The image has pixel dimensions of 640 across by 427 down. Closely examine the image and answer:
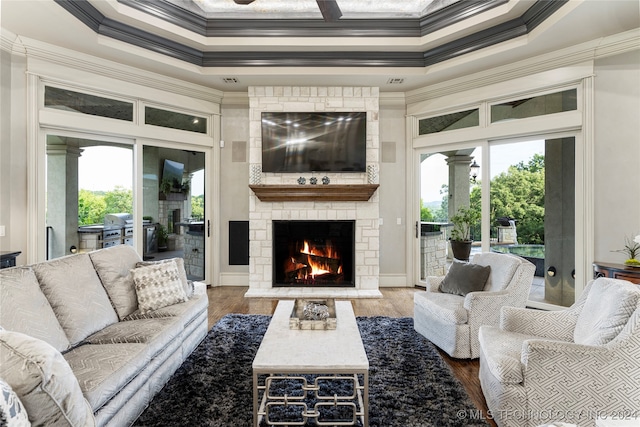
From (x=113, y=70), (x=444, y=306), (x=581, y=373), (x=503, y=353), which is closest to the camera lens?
(x=581, y=373)

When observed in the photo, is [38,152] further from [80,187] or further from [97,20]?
[97,20]

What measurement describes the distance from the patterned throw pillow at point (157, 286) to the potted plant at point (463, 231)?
371cm

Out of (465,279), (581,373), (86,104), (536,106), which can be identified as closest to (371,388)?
(581,373)

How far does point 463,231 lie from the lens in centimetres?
502

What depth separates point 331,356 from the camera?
6.66 feet

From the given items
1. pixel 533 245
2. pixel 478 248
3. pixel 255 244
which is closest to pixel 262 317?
pixel 255 244

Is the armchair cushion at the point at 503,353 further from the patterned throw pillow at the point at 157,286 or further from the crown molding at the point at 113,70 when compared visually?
the crown molding at the point at 113,70

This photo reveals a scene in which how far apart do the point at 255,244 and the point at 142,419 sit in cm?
326

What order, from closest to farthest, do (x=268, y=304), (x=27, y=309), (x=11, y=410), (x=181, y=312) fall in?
(x=11, y=410)
(x=27, y=309)
(x=181, y=312)
(x=268, y=304)

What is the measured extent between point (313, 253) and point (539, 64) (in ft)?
12.7

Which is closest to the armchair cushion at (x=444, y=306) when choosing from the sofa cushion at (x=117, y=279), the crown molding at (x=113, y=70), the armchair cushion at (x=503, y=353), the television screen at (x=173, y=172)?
the armchair cushion at (x=503, y=353)

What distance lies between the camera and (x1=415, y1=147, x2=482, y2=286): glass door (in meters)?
4.93

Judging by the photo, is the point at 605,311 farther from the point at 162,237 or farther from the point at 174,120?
the point at 174,120

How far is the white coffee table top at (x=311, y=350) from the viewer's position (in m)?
1.93
